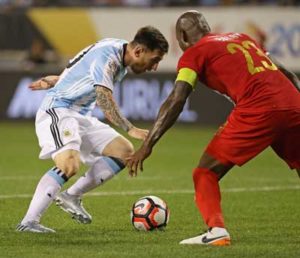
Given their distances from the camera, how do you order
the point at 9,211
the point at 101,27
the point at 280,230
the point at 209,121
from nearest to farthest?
the point at 280,230 → the point at 9,211 → the point at 209,121 → the point at 101,27

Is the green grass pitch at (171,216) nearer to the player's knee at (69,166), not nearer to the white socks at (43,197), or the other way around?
the white socks at (43,197)

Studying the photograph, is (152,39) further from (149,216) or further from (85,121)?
(149,216)

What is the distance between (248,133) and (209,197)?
24.9 inches

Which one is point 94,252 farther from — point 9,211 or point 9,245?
point 9,211

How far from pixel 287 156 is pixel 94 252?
75.0 inches

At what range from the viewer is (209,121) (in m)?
23.6

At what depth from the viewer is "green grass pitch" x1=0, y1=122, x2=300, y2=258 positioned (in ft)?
26.5

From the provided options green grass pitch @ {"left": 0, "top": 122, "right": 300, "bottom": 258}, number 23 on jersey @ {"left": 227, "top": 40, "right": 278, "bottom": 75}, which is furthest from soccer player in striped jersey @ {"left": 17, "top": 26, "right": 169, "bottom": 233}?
number 23 on jersey @ {"left": 227, "top": 40, "right": 278, "bottom": 75}

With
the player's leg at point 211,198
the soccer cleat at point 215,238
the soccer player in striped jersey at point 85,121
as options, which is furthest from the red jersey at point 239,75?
the soccer cleat at point 215,238

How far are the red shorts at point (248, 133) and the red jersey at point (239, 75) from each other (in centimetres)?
7

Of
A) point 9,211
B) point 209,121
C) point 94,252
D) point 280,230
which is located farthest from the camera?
point 209,121

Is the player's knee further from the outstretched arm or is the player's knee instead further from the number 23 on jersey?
the number 23 on jersey

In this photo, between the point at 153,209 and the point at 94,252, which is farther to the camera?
the point at 153,209

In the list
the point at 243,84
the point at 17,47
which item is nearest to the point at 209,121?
the point at 17,47
